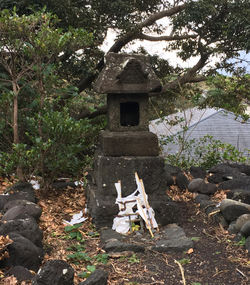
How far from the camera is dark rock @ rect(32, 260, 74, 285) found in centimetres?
265

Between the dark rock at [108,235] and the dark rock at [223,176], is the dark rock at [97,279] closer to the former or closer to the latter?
the dark rock at [108,235]

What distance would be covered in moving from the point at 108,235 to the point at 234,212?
1912 millimetres

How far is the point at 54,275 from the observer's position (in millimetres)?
2689

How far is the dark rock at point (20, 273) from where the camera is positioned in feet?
9.60

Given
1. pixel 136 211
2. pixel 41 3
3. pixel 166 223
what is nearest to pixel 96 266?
pixel 136 211

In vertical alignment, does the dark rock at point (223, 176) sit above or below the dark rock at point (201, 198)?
above

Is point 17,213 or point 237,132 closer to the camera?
point 17,213

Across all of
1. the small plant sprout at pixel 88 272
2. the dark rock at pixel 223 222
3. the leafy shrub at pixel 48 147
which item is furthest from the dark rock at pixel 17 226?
the dark rock at pixel 223 222

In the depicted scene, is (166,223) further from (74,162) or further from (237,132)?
(237,132)

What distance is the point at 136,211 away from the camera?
15.1 feet

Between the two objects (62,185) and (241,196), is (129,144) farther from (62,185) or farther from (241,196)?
(62,185)

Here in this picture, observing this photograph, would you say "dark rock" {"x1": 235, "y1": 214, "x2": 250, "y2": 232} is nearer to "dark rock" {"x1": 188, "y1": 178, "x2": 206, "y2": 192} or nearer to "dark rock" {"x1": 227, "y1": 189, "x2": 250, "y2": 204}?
"dark rock" {"x1": 227, "y1": 189, "x2": 250, "y2": 204}

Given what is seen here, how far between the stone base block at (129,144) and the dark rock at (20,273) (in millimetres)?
2203

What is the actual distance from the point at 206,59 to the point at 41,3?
16.9 ft
